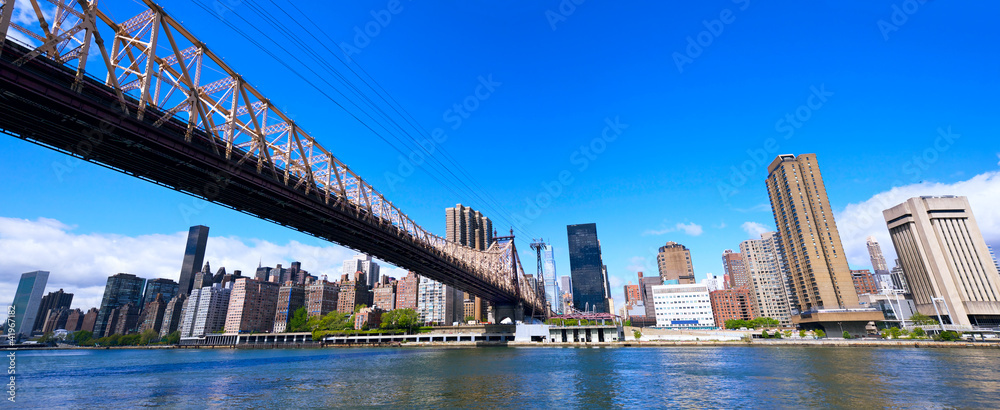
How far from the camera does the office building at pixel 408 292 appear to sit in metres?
190

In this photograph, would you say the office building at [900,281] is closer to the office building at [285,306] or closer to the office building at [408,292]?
the office building at [408,292]

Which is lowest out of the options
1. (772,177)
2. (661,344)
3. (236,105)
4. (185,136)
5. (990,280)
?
(661,344)

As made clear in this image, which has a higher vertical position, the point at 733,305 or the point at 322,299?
the point at 322,299

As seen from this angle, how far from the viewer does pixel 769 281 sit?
173500 mm

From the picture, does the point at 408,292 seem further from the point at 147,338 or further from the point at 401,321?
the point at 147,338

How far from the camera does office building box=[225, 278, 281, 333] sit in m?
184

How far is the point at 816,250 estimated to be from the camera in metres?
121

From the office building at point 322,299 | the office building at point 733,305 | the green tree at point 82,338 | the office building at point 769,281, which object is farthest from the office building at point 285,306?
the office building at point 769,281

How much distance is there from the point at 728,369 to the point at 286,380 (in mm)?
41896

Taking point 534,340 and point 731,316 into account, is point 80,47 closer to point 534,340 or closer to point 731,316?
point 534,340

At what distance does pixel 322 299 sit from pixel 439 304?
55343 mm

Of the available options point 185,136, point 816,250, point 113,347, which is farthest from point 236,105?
point 113,347

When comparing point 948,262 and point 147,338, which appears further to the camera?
point 147,338

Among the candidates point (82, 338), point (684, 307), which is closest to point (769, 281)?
point (684, 307)
